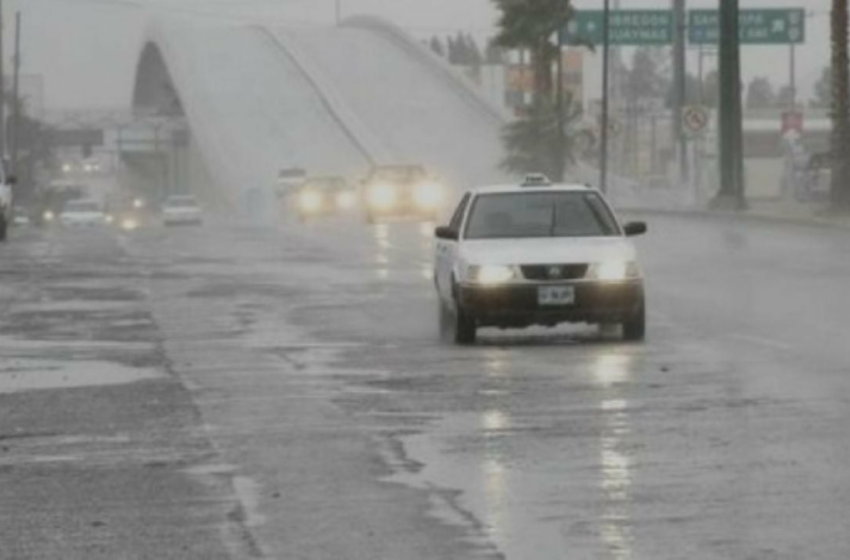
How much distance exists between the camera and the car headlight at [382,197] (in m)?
72.6

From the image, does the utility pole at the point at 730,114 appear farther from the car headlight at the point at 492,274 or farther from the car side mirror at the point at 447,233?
the car headlight at the point at 492,274

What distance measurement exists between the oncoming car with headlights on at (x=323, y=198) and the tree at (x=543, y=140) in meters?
14.2

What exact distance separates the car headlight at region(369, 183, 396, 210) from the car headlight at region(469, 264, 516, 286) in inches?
1913

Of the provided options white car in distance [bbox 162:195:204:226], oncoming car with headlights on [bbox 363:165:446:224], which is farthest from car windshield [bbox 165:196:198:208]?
oncoming car with headlights on [bbox 363:165:446:224]

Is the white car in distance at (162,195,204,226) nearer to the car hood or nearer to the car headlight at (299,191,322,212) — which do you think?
the car headlight at (299,191,322,212)

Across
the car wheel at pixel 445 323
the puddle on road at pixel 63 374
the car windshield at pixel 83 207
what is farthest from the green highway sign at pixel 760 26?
the puddle on road at pixel 63 374

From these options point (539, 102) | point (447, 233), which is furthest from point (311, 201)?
point (447, 233)

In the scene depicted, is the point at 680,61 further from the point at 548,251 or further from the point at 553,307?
the point at 553,307

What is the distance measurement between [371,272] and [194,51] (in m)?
126

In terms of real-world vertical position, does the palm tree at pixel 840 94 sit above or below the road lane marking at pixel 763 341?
above

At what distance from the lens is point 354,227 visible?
66750mm

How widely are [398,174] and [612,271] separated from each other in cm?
5103

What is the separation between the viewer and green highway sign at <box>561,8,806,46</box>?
99.4 m

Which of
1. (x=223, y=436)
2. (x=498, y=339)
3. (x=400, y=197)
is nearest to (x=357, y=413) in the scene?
(x=223, y=436)
